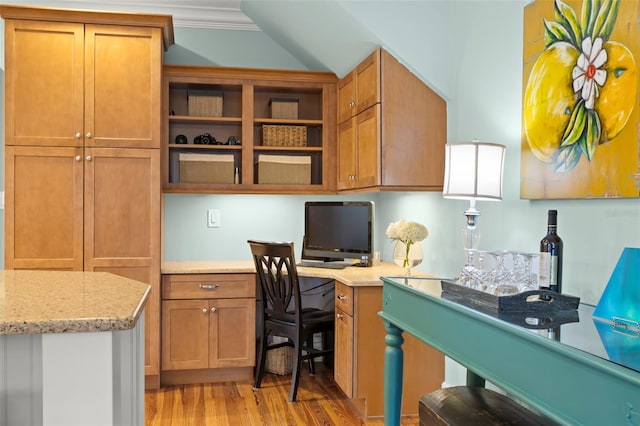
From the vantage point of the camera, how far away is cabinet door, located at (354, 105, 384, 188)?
335cm

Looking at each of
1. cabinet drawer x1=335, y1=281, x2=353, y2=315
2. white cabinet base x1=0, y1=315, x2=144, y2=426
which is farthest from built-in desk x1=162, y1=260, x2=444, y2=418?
white cabinet base x1=0, y1=315, x2=144, y2=426

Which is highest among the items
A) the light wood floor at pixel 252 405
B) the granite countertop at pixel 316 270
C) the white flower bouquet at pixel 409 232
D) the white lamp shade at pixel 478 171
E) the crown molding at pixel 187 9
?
the crown molding at pixel 187 9

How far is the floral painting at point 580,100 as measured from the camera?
1917 millimetres

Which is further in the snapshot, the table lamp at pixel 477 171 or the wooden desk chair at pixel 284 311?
the wooden desk chair at pixel 284 311

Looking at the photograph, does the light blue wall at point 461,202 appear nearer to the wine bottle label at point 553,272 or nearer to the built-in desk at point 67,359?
the wine bottle label at point 553,272

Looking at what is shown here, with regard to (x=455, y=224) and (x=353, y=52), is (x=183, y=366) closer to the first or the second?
(x=455, y=224)

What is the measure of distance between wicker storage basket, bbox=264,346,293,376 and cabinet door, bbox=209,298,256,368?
227 millimetres

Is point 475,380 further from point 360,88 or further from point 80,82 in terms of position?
point 80,82

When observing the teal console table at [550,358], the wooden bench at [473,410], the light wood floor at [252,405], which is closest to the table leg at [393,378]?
the wooden bench at [473,410]

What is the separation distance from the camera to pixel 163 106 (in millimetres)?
4035

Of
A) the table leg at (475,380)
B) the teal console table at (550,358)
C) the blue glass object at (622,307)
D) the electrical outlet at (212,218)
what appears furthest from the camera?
the electrical outlet at (212,218)

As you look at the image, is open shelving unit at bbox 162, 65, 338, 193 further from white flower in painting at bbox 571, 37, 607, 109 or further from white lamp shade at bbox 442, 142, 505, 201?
white flower in painting at bbox 571, 37, 607, 109

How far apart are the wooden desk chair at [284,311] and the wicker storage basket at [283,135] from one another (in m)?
0.89

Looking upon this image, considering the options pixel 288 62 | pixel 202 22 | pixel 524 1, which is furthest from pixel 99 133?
pixel 524 1
